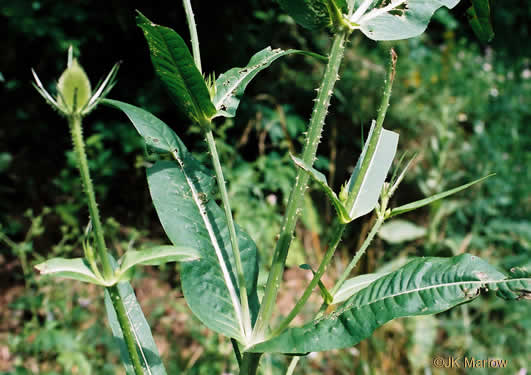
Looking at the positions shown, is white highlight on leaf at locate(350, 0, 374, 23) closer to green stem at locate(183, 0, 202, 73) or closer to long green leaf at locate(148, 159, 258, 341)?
green stem at locate(183, 0, 202, 73)

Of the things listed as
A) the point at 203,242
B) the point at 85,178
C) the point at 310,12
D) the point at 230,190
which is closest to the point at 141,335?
the point at 203,242

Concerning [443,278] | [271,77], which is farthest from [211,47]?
[443,278]

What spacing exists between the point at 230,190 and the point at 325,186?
1856mm

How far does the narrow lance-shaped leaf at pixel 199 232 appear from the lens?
2.52 ft

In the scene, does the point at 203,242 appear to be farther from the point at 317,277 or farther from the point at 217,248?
the point at 317,277

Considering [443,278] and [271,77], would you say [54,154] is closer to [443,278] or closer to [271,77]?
[271,77]

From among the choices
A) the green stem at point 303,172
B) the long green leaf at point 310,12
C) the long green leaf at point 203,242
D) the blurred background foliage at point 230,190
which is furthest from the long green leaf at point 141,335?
the blurred background foliage at point 230,190

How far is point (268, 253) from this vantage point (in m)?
2.50

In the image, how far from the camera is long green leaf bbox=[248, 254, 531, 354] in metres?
0.63

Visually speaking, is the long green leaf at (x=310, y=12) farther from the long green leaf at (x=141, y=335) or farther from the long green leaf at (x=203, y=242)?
the long green leaf at (x=141, y=335)

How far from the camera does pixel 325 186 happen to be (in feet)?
2.02

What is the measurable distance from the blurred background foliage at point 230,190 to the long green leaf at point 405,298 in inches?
60.0

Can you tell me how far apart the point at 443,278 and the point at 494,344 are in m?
2.17

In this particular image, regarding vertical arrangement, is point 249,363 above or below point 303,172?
below
